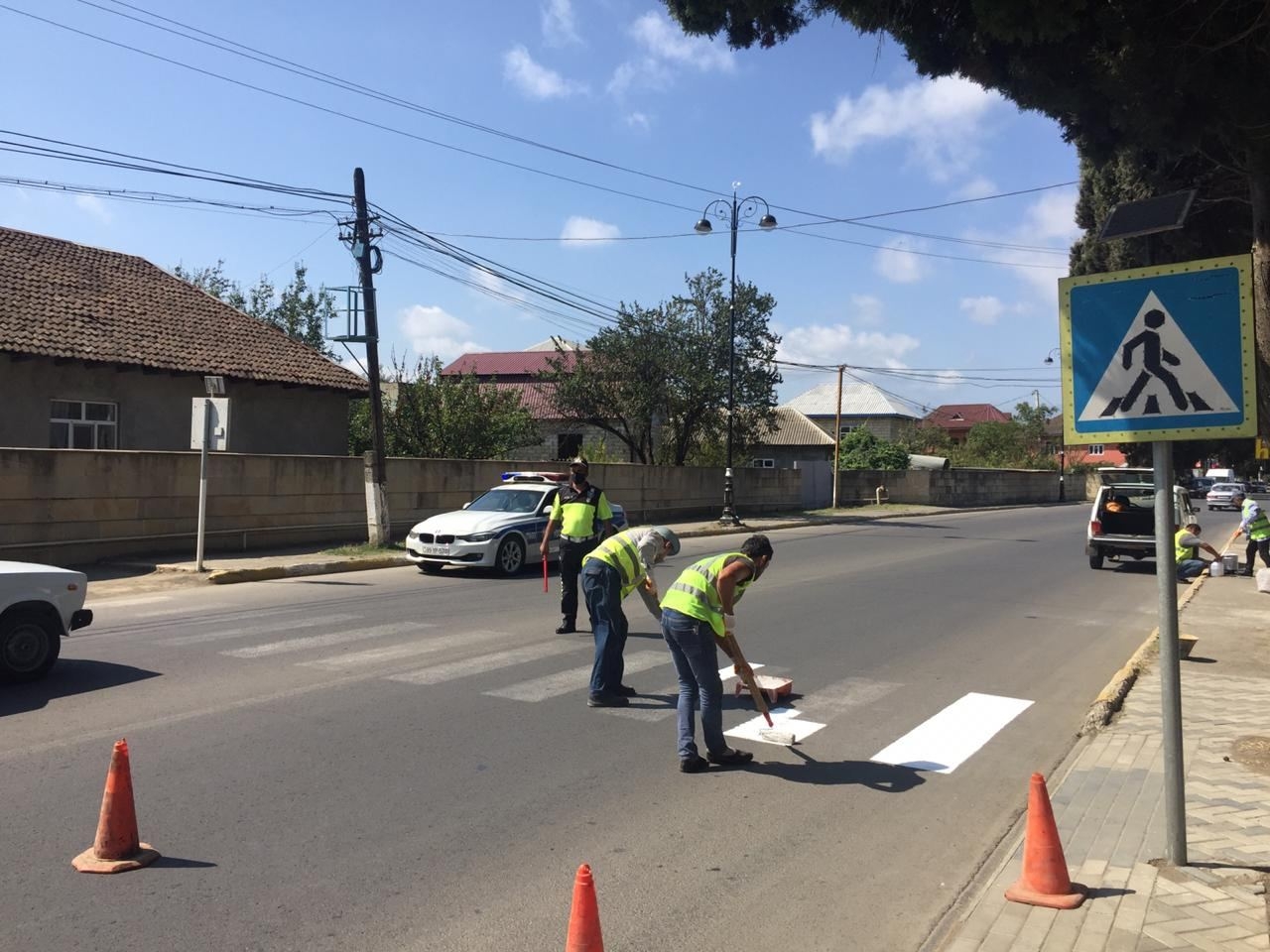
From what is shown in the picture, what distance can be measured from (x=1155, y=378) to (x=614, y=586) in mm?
4117

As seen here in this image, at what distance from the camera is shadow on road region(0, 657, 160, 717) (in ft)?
23.5

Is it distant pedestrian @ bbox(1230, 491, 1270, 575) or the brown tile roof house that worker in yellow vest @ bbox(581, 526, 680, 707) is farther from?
the brown tile roof house

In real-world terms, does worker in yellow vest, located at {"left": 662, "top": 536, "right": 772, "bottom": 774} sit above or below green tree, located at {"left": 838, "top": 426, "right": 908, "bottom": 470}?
below

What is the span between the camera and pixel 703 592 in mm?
5859

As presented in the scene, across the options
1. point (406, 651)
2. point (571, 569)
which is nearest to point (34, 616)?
point (406, 651)

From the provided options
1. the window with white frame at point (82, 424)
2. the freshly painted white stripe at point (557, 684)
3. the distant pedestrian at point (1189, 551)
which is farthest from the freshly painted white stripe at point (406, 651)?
the window with white frame at point (82, 424)

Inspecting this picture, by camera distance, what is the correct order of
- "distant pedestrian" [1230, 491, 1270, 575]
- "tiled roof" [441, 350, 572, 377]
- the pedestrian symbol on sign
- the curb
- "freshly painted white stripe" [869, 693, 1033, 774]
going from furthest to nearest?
"tiled roof" [441, 350, 572, 377] < "distant pedestrian" [1230, 491, 1270, 575] < the curb < "freshly painted white stripe" [869, 693, 1033, 774] < the pedestrian symbol on sign

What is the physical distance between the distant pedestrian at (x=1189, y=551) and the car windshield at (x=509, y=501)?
9907mm

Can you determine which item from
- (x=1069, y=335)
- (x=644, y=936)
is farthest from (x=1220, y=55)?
(x=644, y=936)

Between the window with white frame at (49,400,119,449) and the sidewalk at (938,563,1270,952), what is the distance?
1994cm

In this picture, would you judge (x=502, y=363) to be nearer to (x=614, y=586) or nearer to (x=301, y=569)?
(x=301, y=569)

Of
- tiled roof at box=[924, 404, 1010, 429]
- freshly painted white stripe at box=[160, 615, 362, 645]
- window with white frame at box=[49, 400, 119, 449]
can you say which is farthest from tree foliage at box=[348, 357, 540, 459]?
tiled roof at box=[924, 404, 1010, 429]

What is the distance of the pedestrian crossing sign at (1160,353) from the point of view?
4.12 metres

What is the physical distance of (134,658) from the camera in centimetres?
876
